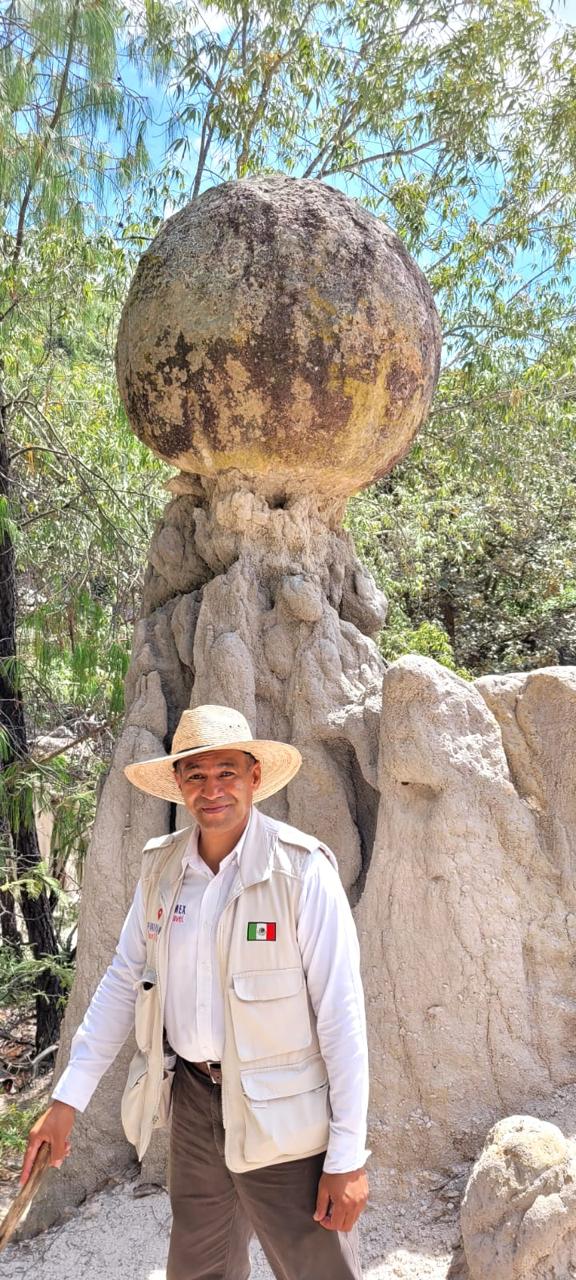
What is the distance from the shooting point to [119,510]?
728 centimetres

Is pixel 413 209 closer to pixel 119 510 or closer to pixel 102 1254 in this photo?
pixel 119 510

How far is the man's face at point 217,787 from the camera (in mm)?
2494

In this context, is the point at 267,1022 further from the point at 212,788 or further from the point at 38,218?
the point at 38,218

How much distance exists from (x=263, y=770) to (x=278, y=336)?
79.4 inches

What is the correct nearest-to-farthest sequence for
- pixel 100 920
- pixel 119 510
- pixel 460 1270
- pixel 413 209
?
pixel 460 1270 < pixel 100 920 < pixel 119 510 < pixel 413 209

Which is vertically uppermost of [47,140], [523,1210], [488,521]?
[47,140]

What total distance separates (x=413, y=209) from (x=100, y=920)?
255 inches

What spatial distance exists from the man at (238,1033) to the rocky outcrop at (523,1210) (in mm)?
813

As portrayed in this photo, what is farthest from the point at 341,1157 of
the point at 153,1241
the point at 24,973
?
the point at 24,973

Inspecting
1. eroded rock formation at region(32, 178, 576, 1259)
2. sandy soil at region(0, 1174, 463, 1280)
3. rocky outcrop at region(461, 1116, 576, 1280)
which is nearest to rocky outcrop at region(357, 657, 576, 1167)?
eroded rock formation at region(32, 178, 576, 1259)

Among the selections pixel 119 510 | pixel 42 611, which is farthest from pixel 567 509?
pixel 42 611

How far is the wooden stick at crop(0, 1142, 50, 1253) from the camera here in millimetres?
2338

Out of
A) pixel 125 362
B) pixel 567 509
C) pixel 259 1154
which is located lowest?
pixel 259 1154

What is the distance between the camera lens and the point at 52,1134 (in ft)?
8.02
